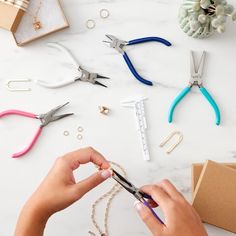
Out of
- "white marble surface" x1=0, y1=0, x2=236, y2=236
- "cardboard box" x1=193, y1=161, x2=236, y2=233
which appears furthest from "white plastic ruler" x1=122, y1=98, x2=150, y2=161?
"cardboard box" x1=193, y1=161, x2=236, y2=233

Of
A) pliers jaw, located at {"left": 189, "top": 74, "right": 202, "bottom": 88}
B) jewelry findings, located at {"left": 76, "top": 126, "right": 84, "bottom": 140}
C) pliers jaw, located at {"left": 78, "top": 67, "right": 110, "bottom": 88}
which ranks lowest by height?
jewelry findings, located at {"left": 76, "top": 126, "right": 84, "bottom": 140}

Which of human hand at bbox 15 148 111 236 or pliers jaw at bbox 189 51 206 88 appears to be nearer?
human hand at bbox 15 148 111 236

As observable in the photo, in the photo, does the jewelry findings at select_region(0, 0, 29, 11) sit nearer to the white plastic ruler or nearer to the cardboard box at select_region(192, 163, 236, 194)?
the white plastic ruler

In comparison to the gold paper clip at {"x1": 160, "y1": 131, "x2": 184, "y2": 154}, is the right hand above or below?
below

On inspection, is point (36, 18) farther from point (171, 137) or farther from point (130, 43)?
point (171, 137)

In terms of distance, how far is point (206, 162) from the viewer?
907 millimetres

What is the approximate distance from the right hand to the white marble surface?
0.18m

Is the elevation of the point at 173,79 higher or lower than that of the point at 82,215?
higher

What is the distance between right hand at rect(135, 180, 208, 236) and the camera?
0.75m

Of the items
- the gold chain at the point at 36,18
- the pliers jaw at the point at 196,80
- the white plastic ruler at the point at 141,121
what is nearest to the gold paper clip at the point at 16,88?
the gold chain at the point at 36,18

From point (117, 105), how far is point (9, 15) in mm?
281

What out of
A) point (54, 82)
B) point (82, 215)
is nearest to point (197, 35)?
point (54, 82)

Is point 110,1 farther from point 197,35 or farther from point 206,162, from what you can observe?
point 206,162

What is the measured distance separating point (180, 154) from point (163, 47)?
0.73 ft
